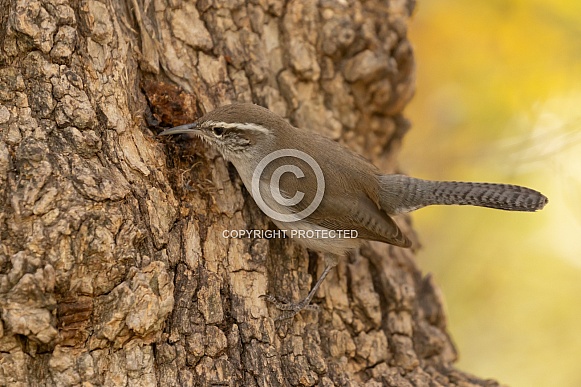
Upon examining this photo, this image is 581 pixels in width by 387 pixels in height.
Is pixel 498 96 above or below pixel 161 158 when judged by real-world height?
above

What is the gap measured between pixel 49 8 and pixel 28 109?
2.16 ft

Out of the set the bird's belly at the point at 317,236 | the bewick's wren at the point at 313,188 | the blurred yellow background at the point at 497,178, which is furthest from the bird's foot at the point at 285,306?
the blurred yellow background at the point at 497,178

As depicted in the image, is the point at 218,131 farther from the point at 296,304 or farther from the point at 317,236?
the point at 296,304

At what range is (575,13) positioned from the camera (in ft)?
20.9

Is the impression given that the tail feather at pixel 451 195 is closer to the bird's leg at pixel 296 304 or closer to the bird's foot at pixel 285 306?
the bird's leg at pixel 296 304

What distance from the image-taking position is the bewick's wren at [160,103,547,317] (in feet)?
14.6

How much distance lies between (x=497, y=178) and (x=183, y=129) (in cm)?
441

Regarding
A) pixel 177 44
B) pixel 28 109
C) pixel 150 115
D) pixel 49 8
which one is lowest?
pixel 28 109

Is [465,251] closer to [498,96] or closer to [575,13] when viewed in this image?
[498,96]

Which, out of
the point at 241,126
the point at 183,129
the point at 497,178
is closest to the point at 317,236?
the point at 241,126

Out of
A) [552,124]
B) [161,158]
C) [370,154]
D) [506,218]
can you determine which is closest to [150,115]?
[161,158]

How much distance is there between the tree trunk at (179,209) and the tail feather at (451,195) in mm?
518

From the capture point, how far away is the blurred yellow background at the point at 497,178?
7.04 m

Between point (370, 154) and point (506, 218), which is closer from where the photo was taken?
point (370, 154)
